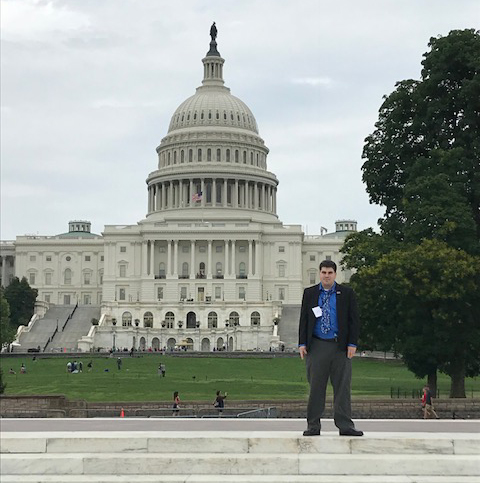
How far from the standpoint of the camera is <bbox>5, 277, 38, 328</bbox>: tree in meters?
133

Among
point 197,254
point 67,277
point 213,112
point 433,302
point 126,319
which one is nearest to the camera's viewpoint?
point 433,302

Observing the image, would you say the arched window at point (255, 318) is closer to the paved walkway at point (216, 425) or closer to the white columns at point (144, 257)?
the white columns at point (144, 257)

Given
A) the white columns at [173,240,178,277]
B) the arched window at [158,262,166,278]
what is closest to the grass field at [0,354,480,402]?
the white columns at [173,240,178,277]

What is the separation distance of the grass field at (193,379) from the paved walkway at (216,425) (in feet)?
91.2

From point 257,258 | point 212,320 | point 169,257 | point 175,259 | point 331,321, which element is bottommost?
point 331,321

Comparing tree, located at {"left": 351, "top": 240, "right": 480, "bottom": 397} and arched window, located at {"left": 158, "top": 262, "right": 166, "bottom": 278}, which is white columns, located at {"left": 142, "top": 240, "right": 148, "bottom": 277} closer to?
arched window, located at {"left": 158, "top": 262, "right": 166, "bottom": 278}

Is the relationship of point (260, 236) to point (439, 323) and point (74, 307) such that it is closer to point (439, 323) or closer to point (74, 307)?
point (74, 307)

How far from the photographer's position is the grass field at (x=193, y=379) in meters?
53.4

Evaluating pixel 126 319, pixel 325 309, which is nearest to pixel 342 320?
pixel 325 309

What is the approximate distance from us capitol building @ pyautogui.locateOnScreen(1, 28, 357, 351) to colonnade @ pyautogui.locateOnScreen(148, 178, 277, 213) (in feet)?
0.53

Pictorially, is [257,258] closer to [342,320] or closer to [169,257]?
[169,257]

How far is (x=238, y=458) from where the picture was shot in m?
14.5

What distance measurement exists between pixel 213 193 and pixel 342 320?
15937 centimetres

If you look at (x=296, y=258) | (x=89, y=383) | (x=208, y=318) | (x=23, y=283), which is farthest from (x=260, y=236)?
(x=89, y=383)
